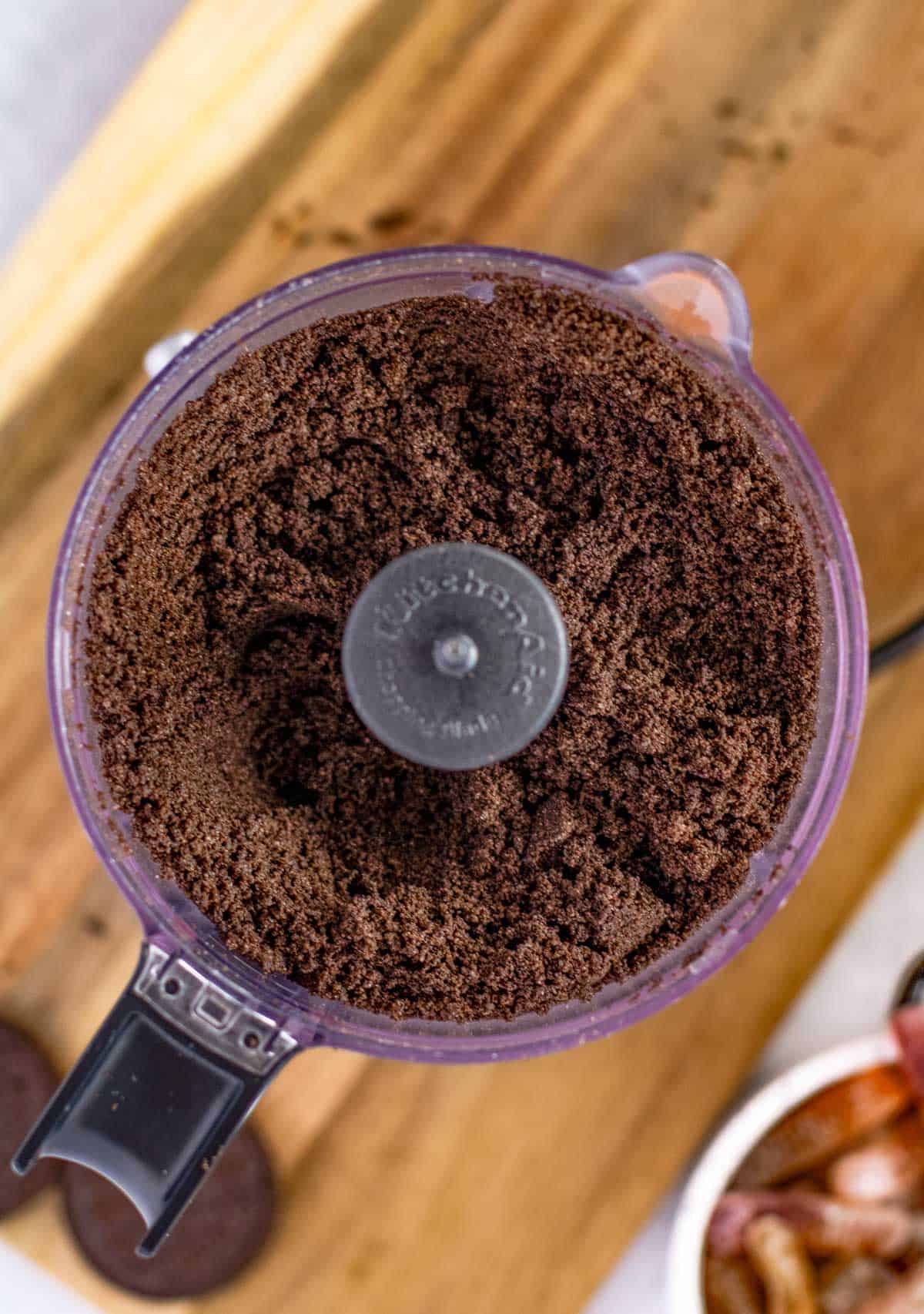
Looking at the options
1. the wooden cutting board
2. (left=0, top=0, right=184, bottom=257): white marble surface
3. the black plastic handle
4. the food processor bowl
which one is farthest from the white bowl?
(left=0, top=0, right=184, bottom=257): white marble surface

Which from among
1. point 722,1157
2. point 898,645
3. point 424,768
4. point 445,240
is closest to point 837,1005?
point 722,1157

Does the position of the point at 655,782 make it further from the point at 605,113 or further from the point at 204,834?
the point at 605,113

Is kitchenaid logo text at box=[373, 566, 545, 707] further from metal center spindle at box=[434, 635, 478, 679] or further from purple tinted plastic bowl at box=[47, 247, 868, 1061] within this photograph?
purple tinted plastic bowl at box=[47, 247, 868, 1061]

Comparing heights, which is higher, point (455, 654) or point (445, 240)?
point (445, 240)

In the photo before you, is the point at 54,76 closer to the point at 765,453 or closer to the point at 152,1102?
the point at 765,453

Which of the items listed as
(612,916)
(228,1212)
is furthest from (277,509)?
(228,1212)

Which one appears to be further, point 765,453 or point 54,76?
point 54,76

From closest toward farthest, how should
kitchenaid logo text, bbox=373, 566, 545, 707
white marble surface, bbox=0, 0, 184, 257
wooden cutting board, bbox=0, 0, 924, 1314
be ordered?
1. kitchenaid logo text, bbox=373, 566, 545, 707
2. wooden cutting board, bbox=0, 0, 924, 1314
3. white marble surface, bbox=0, 0, 184, 257
